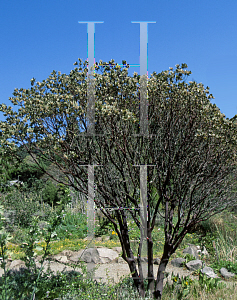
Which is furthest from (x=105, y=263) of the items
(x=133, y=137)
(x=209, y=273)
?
(x=133, y=137)

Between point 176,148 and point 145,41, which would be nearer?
point 145,41

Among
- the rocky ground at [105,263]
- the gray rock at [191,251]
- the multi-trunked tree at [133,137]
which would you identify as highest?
the multi-trunked tree at [133,137]

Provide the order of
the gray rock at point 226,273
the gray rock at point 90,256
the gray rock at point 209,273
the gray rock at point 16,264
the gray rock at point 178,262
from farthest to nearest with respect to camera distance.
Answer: the gray rock at point 90,256
the gray rock at point 178,262
the gray rock at point 16,264
the gray rock at point 226,273
the gray rock at point 209,273

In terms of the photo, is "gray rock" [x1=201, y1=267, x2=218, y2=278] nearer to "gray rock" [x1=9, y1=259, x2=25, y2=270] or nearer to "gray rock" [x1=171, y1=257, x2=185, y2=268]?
"gray rock" [x1=171, y1=257, x2=185, y2=268]

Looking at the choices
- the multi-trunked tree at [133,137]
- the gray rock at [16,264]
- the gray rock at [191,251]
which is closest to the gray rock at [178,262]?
the gray rock at [191,251]

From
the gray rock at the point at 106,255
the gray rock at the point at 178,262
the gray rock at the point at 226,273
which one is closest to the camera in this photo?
the gray rock at the point at 226,273

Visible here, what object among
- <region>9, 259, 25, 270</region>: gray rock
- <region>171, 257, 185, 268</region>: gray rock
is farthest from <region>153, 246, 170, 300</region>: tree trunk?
<region>9, 259, 25, 270</region>: gray rock

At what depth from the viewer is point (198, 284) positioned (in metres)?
4.02

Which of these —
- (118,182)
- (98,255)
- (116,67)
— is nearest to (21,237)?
(98,255)

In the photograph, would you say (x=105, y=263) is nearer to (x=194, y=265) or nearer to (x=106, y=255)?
(x=106, y=255)

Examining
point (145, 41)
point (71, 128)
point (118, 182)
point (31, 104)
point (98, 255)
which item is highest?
point (145, 41)

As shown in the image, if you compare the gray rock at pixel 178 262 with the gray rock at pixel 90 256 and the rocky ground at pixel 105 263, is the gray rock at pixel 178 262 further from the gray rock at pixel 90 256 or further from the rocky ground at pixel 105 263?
the gray rock at pixel 90 256

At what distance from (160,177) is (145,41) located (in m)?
1.59

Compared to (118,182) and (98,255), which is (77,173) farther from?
(98,255)
